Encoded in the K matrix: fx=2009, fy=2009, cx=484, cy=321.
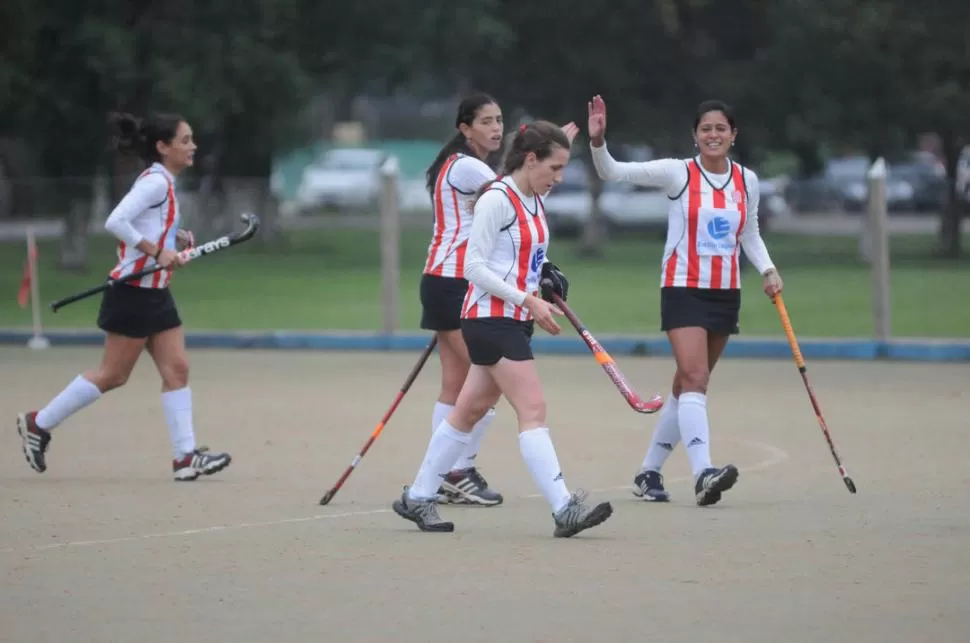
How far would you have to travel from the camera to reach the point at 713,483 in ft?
31.1

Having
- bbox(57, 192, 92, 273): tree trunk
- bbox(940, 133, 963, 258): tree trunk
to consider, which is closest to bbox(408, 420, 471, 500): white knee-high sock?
bbox(940, 133, 963, 258): tree trunk

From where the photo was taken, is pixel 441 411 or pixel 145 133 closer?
pixel 441 411

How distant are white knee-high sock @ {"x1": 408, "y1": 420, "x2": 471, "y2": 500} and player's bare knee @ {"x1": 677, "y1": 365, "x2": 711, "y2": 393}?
55.5 inches

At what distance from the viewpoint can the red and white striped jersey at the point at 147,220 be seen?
35.2 feet

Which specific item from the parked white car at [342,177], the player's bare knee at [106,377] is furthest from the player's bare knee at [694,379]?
the parked white car at [342,177]

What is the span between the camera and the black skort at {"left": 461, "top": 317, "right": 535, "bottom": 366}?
8664 millimetres

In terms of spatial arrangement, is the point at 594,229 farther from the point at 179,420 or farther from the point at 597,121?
the point at 597,121

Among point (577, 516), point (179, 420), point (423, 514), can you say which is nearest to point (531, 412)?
point (577, 516)

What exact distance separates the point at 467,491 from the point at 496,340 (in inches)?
58.9

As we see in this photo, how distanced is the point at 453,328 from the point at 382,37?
2562 cm

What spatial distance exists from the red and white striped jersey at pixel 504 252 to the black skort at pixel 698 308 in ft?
4.38

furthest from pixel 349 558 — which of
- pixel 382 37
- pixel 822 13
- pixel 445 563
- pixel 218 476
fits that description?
pixel 382 37

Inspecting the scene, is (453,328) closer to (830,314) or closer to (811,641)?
(811,641)

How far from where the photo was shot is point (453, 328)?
10.0 metres
